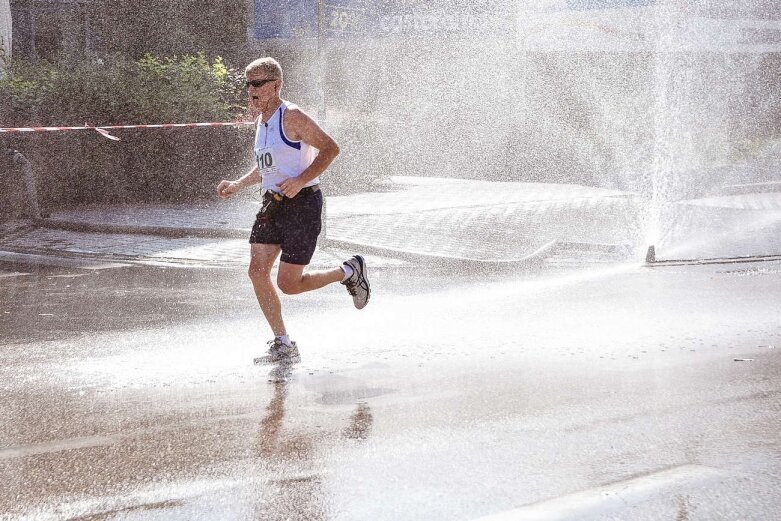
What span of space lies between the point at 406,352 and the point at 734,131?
29099 millimetres

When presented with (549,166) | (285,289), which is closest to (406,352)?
(285,289)

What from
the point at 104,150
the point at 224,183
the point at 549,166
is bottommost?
the point at 549,166

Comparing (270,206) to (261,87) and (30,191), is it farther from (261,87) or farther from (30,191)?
(30,191)

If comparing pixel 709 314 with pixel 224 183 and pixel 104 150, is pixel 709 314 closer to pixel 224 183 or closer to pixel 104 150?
pixel 224 183

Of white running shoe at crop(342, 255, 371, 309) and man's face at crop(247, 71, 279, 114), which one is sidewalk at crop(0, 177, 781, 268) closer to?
white running shoe at crop(342, 255, 371, 309)

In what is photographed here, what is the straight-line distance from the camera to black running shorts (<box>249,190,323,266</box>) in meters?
6.77

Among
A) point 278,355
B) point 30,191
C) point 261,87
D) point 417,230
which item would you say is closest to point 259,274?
point 278,355

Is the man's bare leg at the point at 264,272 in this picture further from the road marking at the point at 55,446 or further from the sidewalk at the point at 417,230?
the sidewalk at the point at 417,230

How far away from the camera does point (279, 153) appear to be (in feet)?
21.8

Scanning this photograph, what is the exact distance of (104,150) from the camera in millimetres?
16891

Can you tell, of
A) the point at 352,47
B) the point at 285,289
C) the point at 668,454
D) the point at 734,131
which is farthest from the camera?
the point at 734,131

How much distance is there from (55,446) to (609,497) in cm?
234

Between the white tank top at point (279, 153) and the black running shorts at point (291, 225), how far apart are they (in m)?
0.11

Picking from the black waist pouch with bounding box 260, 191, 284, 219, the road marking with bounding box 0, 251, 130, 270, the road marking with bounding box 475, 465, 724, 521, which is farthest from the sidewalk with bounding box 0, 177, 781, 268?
the road marking with bounding box 475, 465, 724, 521
